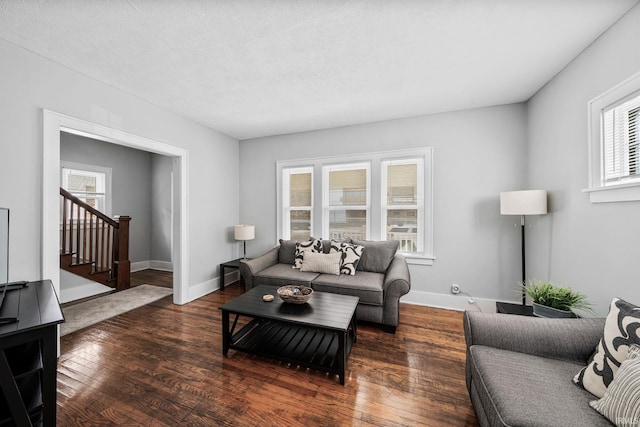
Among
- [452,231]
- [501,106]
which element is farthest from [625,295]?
[501,106]

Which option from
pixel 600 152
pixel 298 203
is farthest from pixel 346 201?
pixel 600 152

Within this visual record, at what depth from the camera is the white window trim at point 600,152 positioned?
1584 millimetres

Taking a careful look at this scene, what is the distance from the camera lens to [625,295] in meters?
1.63

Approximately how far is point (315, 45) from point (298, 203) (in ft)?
8.49

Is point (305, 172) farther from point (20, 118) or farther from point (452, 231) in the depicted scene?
point (20, 118)

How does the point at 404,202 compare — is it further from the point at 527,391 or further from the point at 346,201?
the point at 527,391

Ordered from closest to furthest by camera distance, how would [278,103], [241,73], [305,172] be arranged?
[241,73] < [278,103] < [305,172]

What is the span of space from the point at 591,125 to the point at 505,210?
3.24 ft

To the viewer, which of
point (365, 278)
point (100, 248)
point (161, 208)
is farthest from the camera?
point (161, 208)

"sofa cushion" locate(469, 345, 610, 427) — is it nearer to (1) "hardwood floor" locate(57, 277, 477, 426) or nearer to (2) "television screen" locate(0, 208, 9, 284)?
(1) "hardwood floor" locate(57, 277, 477, 426)

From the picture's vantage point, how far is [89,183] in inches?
173

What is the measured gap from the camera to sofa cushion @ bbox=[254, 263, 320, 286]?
2972mm

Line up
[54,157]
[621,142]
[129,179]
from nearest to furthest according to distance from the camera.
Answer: [621,142] < [54,157] < [129,179]

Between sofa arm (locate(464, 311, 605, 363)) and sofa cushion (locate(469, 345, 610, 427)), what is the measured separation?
0.14 ft
